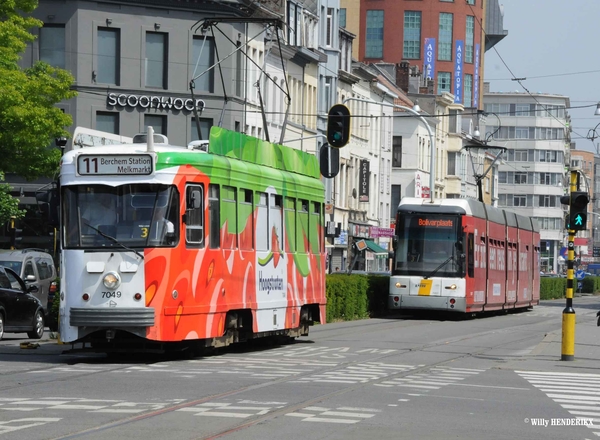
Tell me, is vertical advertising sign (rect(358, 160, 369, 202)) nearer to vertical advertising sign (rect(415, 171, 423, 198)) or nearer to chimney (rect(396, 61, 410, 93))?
vertical advertising sign (rect(415, 171, 423, 198))

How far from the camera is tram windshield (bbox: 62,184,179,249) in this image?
1916 centimetres

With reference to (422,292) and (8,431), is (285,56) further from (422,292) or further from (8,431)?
(8,431)

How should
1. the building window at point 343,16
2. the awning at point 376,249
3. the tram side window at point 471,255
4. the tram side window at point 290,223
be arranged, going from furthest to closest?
the building window at point 343,16
the awning at point 376,249
the tram side window at point 471,255
the tram side window at point 290,223

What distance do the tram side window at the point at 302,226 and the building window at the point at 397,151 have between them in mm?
69660

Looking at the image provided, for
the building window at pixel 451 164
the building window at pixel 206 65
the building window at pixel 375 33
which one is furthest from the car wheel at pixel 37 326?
the building window at pixel 375 33

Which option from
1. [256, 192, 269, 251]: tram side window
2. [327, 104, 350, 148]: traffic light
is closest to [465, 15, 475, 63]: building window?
[327, 104, 350, 148]: traffic light

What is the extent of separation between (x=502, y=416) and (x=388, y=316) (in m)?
29.6

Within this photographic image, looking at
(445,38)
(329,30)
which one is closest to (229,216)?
(329,30)

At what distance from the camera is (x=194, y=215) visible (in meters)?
19.7

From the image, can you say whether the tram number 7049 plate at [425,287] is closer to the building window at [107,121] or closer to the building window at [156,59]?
the building window at [107,121]

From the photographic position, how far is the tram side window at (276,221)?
2314cm

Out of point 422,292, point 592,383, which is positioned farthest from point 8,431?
point 422,292

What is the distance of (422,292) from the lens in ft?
129

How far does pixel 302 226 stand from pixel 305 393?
9680mm
